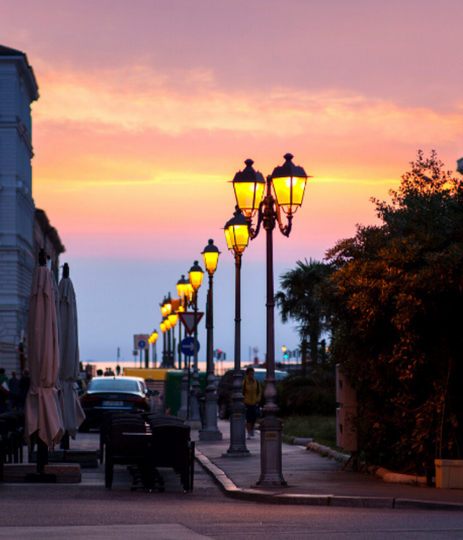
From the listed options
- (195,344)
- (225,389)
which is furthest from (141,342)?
(195,344)

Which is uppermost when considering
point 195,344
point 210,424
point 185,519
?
point 195,344

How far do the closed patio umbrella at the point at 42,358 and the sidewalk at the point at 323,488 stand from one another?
276cm

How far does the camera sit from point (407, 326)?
16016 millimetres

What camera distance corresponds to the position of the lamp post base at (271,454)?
15648 millimetres

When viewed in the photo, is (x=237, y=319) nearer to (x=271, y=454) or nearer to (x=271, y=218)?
(x=271, y=218)

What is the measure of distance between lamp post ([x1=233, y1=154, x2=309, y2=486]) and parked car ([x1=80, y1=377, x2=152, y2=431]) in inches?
510

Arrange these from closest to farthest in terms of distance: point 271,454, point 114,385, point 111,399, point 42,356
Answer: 1. point 271,454
2. point 42,356
3. point 111,399
4. point 114,385

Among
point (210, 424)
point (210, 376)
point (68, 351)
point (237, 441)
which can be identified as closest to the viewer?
point (68, 351)

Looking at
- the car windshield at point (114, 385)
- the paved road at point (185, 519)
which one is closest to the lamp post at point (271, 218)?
the paved road at point (185, 519)

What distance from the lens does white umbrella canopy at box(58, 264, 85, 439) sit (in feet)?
64.7

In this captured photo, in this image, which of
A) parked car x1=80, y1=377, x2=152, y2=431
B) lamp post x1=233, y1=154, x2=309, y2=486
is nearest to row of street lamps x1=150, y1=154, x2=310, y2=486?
lamp post x1=233, y1=154, x2=309, y2=486

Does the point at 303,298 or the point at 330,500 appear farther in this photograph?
the point at 303,298

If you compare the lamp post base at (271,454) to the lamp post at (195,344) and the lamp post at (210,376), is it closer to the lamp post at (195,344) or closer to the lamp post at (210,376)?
the lamp post at (210,376)

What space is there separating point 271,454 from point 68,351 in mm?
5509
